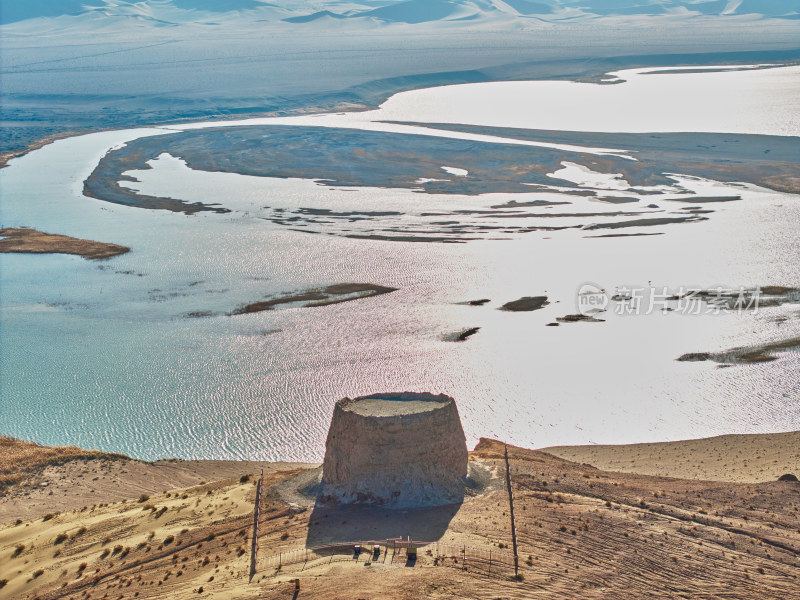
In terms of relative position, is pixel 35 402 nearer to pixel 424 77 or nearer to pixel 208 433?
pixel 208 433

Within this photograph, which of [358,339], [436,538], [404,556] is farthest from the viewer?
[358,339]

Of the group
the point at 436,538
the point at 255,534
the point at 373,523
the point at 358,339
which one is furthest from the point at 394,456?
the point at 358,339

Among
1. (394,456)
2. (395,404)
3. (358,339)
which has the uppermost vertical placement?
(395,404)

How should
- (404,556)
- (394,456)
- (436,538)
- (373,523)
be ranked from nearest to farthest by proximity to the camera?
1. (404,556)
2. (436,538)
3. (373,523)
4. (394,456)

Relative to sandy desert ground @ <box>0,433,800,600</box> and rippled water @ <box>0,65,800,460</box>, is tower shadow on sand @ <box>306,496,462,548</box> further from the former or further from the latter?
rippled water @ <box>0,65,800,460</box>

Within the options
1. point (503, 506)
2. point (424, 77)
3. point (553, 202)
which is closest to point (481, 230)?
point (553, 202)

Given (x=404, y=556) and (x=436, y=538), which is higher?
(x=404, y=556)

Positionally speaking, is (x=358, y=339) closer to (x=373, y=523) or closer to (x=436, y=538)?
(x=373, y=523)
